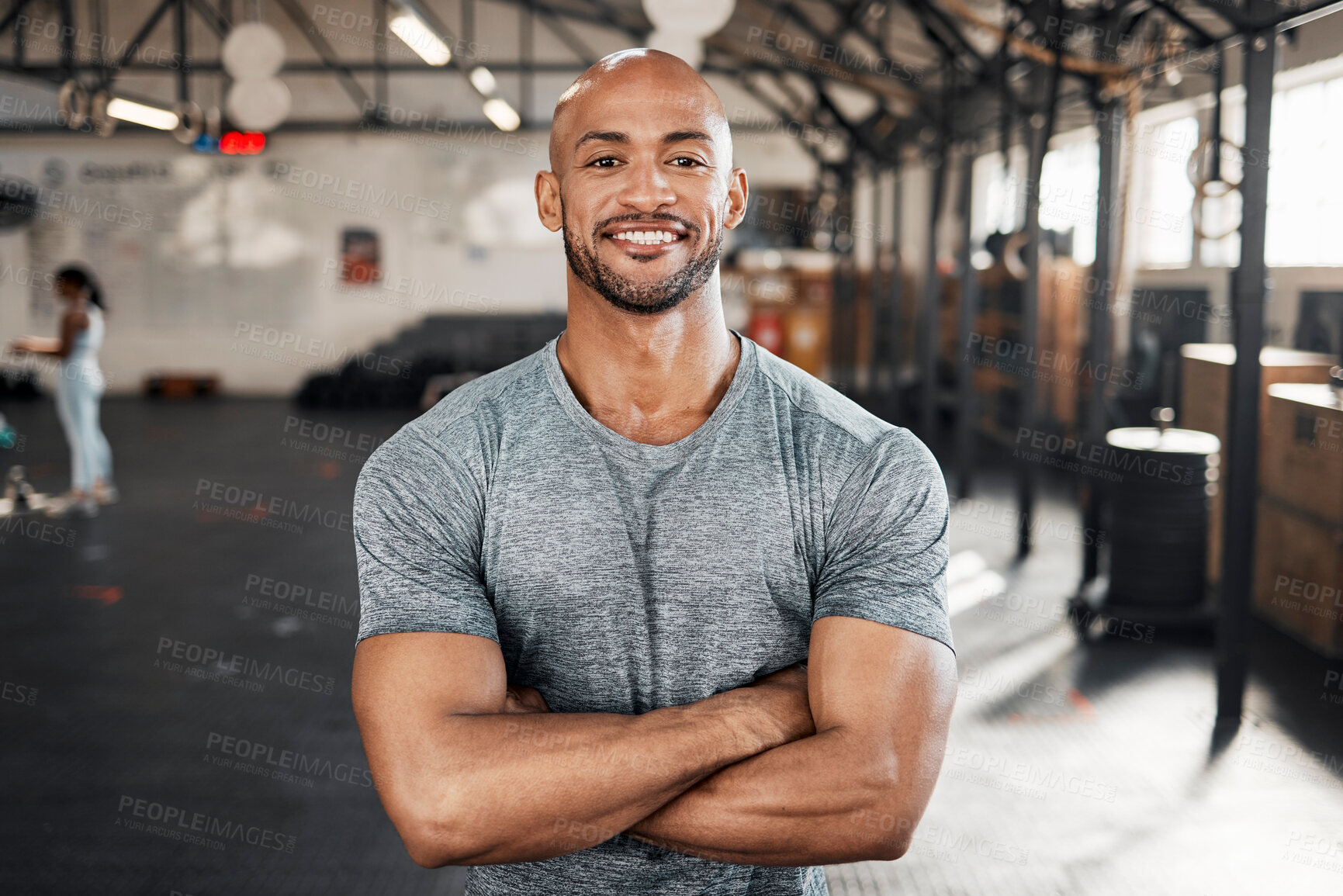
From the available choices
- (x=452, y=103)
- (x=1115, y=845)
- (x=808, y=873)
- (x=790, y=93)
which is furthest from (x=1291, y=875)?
(x=452, y=103)

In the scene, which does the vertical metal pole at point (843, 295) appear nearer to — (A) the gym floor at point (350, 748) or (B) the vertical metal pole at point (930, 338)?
(B) the vertical metal pole at point (930, 338)

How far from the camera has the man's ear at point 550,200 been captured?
1.40 metres

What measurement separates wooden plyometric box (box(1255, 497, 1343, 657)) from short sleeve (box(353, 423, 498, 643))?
3925mm

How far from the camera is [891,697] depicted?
49.4 inches

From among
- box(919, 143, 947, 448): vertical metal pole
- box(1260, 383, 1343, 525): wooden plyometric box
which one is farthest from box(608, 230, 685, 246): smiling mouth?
box(919, 143, 947, 448): vertical metal pole

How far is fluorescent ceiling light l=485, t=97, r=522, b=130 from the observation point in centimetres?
1083

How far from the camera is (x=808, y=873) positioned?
1452 mm

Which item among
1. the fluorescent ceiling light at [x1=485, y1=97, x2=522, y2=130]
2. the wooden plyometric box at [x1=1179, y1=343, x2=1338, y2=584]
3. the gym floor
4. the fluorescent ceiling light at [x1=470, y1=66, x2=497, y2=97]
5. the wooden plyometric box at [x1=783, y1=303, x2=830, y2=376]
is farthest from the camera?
the wooden plyometric box at [x1=783, y1=303, x2=830, y2=376]

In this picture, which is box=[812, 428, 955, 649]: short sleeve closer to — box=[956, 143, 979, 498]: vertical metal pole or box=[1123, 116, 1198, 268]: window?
box=[956, 143, 979, 498]: vertical metal pole

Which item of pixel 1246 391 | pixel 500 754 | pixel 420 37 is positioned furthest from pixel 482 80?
pixel 500 754

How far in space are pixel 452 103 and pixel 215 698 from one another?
1105 cm

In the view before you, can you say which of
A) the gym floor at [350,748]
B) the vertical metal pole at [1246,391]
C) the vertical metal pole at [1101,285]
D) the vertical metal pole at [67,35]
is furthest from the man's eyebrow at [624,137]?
the vertical metal pole at [67,35]

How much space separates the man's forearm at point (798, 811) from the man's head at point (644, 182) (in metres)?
0.58

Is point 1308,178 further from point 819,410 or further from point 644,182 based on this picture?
point 644,182
